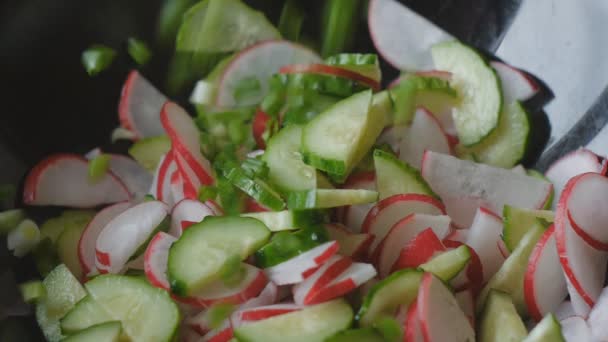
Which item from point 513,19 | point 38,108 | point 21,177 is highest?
point 513,19

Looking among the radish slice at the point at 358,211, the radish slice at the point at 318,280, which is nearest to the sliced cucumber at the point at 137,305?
the radish slice at the point at 318,280

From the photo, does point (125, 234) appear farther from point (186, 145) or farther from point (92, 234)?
point (186, 145)

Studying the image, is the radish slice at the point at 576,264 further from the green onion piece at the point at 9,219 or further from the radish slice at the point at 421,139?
the green onion piece at the point at 9,219

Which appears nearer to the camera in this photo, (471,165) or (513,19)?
(471,165)

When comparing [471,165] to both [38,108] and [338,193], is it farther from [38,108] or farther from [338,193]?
[38,108]

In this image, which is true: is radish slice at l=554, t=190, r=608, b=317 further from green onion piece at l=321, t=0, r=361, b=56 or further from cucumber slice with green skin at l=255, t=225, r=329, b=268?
green onion piece at l=321, t=0, r=361, b=56

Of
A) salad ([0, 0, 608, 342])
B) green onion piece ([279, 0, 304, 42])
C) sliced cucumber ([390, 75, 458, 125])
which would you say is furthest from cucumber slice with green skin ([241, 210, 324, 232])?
green onion piece ([279, 0, 304, 42])

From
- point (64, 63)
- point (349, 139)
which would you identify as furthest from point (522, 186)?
point (64, 63)
